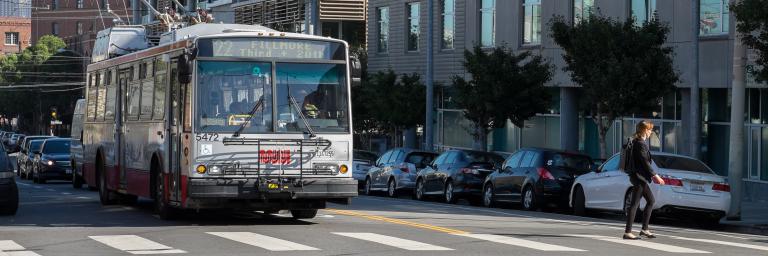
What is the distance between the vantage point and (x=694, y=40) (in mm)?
27906

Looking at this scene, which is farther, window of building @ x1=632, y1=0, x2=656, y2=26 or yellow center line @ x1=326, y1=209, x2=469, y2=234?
window of building @ x1=632, y1=0, x2=656, y2=26

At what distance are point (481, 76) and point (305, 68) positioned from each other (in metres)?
18.2

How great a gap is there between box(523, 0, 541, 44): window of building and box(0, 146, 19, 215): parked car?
22389mm

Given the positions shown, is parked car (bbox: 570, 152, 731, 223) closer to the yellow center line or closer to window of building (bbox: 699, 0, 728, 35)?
the yellow center line

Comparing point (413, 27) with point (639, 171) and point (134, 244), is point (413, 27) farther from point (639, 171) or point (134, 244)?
point (134, 244)

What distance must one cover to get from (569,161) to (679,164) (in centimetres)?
441

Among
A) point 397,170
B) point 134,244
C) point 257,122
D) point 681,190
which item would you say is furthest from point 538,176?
point 134,244

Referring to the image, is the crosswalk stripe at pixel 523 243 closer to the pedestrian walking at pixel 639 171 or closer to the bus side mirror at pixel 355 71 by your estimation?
the pedestrian walking at pixel 639 171

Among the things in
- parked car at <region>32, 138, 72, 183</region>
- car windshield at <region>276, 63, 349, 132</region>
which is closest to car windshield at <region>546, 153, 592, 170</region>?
car windshield at <region>276, 63, 349, 132</region>

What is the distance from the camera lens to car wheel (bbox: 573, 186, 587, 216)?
87.2 ft

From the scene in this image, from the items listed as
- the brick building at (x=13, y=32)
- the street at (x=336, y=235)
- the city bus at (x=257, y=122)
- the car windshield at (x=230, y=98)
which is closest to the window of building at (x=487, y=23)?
the street at (x=336, y=235)

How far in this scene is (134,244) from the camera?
53.6 ft

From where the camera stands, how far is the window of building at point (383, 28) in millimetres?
52281

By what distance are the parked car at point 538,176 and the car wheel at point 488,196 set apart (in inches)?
4.1
